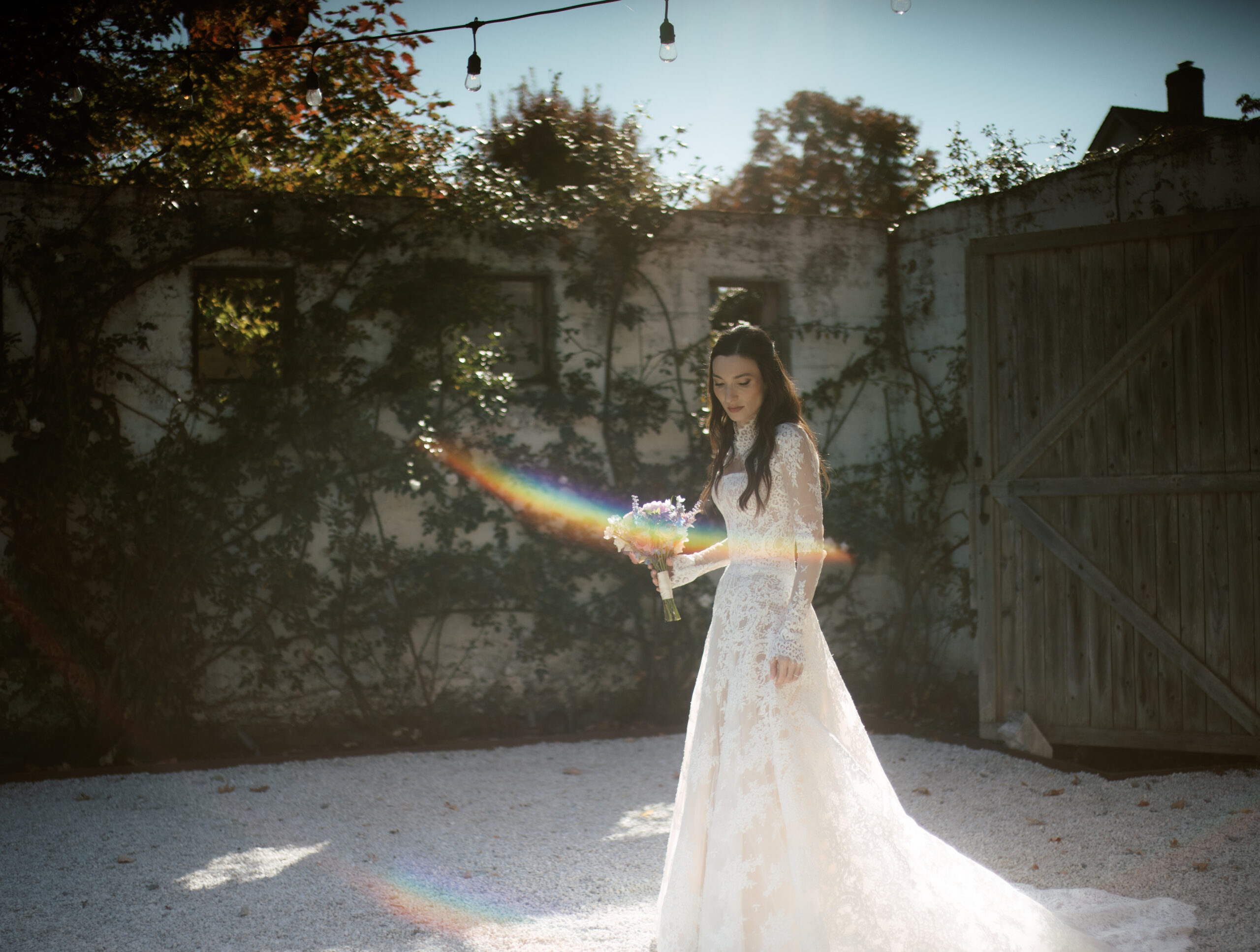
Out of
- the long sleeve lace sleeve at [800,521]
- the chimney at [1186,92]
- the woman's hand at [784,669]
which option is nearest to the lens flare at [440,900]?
the woman's hand at [784,669]

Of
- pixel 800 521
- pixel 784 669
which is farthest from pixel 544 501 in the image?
pixel 784 669

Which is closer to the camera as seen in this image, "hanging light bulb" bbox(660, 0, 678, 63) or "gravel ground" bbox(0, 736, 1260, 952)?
"gravel ground" bbox(0, 736, 1260, 952)

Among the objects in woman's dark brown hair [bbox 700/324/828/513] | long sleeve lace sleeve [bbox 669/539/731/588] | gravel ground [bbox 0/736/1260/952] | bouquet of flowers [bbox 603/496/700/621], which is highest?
woman's dark brown hair [bbox 700/324/828/513]

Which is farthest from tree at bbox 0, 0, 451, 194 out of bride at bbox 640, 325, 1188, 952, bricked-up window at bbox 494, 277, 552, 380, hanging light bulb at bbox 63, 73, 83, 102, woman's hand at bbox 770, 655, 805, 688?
woman's hand at bbox 770, 655, 805, 688

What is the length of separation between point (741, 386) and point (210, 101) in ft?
17.1

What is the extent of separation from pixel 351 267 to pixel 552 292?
1399 millimetres

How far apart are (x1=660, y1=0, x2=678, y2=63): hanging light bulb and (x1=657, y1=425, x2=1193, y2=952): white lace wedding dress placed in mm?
2695

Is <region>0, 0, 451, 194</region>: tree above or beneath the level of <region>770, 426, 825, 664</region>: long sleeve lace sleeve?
above

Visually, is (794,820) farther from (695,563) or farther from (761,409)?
(761,409)

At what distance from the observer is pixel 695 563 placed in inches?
139

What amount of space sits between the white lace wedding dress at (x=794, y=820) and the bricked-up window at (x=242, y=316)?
4351 mm

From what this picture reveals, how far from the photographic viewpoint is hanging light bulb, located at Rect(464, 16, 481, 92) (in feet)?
17.7

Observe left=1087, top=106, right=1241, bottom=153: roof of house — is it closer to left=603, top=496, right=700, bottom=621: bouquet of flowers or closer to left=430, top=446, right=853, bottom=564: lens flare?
left=430, top=446, right=853, bottom=564: lens flare

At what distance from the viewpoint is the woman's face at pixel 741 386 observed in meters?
3.24
